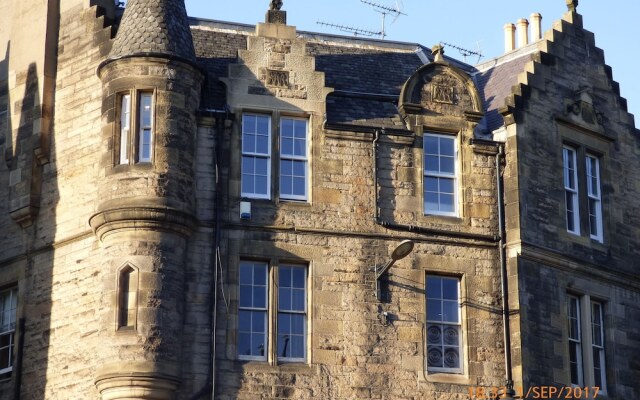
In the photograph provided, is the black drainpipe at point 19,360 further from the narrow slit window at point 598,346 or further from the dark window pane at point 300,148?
the narrow slit window at point 598,346

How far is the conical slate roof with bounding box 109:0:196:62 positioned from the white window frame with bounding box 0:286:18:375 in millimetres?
5596

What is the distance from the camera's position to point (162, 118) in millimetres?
30188

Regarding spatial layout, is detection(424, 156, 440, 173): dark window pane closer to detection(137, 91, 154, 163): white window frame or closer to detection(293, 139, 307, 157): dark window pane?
detection(293, 139, 307, 157): dark window pane

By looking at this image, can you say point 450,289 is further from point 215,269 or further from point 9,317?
point 9,317

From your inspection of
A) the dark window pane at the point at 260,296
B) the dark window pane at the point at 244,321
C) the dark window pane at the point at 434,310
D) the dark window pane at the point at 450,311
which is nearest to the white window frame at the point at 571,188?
the dark window pane at the point at 450,311

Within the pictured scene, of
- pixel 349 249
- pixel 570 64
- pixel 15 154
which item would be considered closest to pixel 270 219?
pixel 349 249

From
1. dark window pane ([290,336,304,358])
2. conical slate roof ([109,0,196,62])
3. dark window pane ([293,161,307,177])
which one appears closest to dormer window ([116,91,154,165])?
conical slate roof ([109,0,196,62])

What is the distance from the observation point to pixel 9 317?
32.2m

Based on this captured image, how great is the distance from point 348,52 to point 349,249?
6049 mm

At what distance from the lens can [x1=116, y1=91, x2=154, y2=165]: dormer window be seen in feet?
98.7

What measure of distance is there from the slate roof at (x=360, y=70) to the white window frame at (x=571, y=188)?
5.61ft

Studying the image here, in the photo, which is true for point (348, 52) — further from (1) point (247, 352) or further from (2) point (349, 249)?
(1) point (247, 352)

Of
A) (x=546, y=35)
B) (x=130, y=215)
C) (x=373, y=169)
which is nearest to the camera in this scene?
(x=130, y=215)

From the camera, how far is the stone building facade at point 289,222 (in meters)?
29.7
